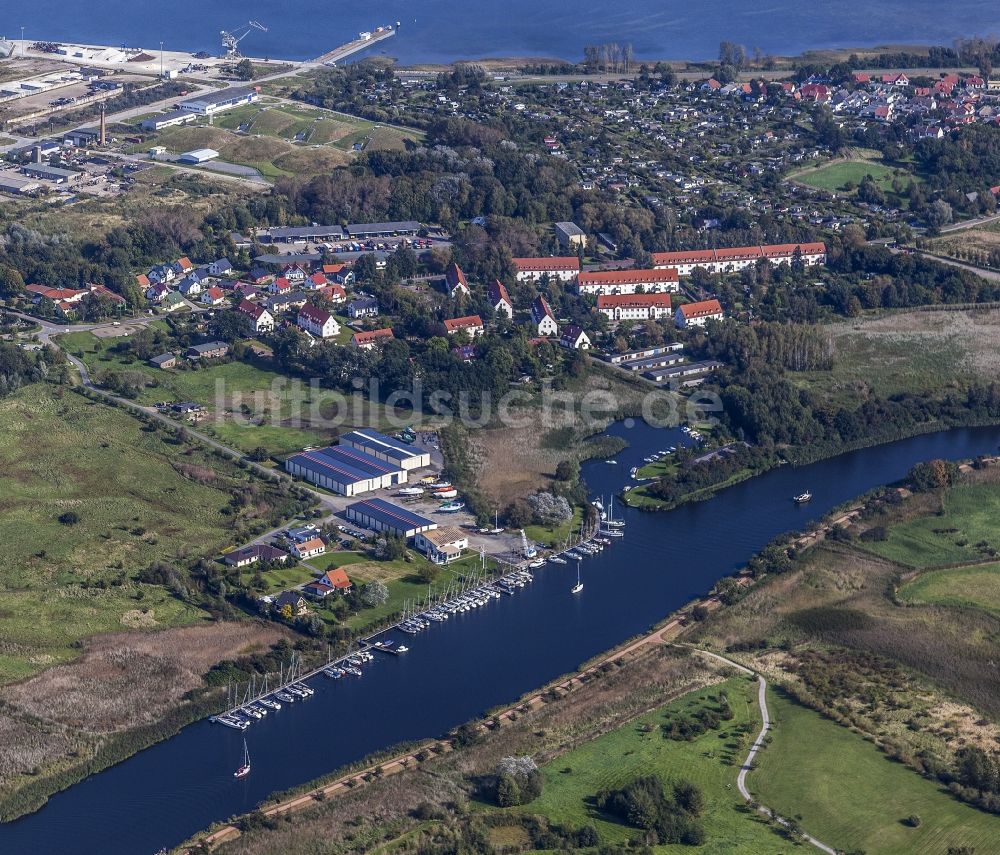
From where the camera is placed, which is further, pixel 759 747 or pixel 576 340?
pixel 576 340

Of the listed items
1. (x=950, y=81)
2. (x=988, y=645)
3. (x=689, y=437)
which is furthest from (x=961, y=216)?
(x=988, y=645)

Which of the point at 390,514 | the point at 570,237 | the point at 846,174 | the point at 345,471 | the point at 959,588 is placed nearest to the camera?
the point at 959,588

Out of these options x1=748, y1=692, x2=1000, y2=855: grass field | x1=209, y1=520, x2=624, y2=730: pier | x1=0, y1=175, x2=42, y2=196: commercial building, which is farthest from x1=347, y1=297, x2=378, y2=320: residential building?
x1=748, y1=692, x2=1000, y2=855: grass field

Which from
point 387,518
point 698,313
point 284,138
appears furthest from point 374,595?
point 284,138

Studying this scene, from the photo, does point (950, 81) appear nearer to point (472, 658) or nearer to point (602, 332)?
point (602, 332)

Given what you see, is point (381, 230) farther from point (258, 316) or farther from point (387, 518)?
point (387, 518)

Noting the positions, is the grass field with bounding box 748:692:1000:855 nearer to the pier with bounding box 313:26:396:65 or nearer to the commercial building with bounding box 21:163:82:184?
the commercial building with bounding box 21:163:82:184
